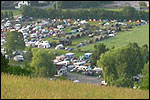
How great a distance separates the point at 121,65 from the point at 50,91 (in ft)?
40.9

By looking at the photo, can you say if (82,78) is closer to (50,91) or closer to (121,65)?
(121,65)

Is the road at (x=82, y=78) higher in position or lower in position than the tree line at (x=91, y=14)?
lower

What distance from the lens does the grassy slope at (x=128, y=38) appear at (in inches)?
1137

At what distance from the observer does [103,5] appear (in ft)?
166

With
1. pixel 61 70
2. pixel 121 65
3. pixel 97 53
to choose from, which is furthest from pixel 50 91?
pixel 97 53

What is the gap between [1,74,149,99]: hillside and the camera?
454 cm

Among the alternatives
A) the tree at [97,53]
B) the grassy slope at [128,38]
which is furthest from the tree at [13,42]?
the tree at [97,53]

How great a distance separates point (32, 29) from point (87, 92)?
99.5 feet

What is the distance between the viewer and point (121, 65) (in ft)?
56.3

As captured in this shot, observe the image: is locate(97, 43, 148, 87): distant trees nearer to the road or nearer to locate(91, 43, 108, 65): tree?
the road

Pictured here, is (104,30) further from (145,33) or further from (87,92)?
(87,92)

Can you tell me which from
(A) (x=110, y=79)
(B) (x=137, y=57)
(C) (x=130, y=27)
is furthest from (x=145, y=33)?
(A) (x=110, y=79)

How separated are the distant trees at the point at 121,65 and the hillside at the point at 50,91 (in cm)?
1026

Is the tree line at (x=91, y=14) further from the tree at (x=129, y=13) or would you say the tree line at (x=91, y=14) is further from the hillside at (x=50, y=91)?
the hillside at (x=50, y=91)
